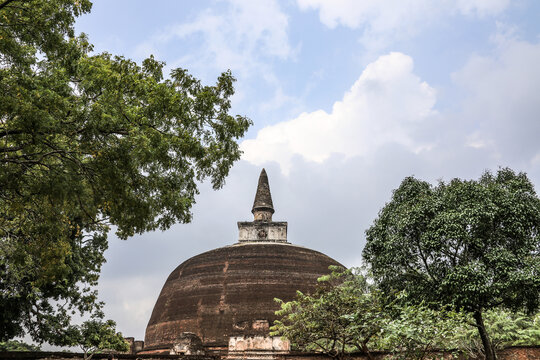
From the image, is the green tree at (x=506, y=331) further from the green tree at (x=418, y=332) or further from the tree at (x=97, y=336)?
the tree at (x=97, y=336)

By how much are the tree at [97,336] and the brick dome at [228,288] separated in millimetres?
7230

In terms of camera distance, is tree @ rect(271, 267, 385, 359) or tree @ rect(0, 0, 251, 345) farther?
tree @ rect(271, 267, 385, 359)

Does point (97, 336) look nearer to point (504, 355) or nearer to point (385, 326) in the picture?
point (385, 326)

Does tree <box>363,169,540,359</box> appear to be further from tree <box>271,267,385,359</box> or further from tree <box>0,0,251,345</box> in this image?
tree <box>0,0,251,345</box>

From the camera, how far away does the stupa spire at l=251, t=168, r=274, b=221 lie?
33.2m

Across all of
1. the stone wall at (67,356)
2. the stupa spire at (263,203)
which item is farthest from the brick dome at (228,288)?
the stone wall at (67,356)

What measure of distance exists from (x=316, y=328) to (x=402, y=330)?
11.2ft

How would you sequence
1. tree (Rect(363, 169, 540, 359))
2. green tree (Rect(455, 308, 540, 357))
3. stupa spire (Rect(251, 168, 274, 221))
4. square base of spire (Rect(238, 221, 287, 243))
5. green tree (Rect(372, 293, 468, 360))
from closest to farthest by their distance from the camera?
green tree (Rect(372, 293, 468, 360)) → tree (Rect(363, 169, 540, 359)) → green tree (Rect(455, 308, 540, 357)) → square base of spire (Rect(238, 221, 287, 243)) → stupa spire (Rect(251, 168, 274, 221))

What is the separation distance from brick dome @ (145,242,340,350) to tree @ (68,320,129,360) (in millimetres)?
7230

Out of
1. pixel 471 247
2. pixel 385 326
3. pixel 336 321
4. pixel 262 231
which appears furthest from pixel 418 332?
pixel 262 231

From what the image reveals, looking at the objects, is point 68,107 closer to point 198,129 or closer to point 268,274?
point 198,129

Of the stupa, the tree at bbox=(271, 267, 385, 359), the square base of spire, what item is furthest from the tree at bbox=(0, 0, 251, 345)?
the square base of spire

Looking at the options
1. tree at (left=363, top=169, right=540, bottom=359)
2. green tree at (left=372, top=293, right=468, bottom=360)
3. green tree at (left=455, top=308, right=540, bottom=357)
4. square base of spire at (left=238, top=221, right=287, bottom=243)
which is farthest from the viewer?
square base of spire at (left=238, top=221, right=287, bottom=243)

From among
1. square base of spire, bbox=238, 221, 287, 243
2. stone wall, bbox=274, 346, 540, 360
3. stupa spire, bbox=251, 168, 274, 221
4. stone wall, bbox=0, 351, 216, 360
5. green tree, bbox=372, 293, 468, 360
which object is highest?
stupa spire, bbox=251, 168, 274, 221
